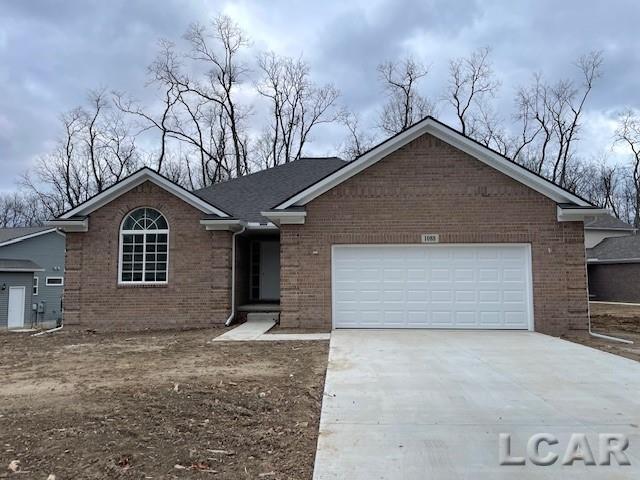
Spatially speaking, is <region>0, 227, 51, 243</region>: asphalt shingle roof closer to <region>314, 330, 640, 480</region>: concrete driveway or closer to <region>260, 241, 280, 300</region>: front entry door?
<region>260, 241, 280, 300</region>: front entry door

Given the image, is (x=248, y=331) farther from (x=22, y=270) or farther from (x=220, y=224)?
(x=22, y=270)

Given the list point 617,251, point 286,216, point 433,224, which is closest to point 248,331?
point 286,216

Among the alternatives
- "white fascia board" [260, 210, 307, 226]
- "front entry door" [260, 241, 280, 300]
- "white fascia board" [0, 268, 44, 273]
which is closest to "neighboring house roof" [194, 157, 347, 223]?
"front entry door" [260, 241, 280, 300]

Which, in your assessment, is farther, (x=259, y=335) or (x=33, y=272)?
(x=33, y=272)

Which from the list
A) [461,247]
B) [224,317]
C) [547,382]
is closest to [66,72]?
[224,317]

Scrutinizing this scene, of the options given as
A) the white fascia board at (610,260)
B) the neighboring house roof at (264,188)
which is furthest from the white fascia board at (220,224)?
the white fascia board at (610,260)

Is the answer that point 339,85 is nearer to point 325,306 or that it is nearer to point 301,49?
point 301,49

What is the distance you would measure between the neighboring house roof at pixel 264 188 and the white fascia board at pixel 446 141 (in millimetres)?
2923

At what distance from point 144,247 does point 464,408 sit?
1072 centimetres

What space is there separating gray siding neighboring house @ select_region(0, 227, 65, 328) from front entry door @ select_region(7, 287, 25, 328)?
7 cm

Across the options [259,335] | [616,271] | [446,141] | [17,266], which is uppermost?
[446,141]

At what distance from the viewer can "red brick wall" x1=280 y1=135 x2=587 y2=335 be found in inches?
473

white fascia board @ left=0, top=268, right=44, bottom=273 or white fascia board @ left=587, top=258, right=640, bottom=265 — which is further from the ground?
white fascia board @ left=587, top=258, right=640, bottom=265

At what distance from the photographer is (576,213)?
11.9 meters
